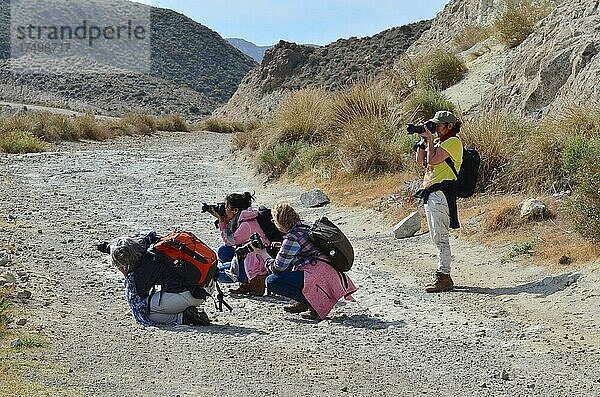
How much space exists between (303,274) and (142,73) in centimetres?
7271

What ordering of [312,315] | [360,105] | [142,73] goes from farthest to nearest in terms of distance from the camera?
1. [142,73]
2. [360,105]
3. [312,315]

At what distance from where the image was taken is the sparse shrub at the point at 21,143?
2616 centimetres

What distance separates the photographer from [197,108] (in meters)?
70.3

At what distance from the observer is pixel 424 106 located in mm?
17734

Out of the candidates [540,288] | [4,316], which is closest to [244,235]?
[4,316]

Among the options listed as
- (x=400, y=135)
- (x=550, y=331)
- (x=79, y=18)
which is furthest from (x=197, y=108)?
(x=550, y=331)

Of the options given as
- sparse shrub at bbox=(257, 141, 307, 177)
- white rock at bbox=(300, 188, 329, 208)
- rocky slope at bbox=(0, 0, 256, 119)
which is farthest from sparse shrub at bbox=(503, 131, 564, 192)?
rocky slope at bbox=(0, 0, 256, 119)

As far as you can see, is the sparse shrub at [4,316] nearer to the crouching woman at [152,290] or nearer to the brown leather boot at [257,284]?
the crouching woman at [152,290]

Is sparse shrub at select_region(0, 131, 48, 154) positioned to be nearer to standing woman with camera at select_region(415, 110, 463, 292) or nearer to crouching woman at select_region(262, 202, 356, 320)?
standing woman with camera at select_region(415, 110, 463, 292)

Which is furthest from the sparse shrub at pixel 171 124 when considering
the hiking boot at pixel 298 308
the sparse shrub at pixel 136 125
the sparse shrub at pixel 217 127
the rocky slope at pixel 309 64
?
the hiking boot at pixel 298 308

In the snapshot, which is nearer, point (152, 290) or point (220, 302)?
point (152, 290)

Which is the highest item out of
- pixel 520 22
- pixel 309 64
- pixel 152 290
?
pixel 520 22

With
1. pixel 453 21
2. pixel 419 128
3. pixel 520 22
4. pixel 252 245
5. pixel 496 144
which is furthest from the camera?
pixel 453 21

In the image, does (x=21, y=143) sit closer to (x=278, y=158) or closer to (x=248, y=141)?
(x=248, y=141)
